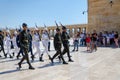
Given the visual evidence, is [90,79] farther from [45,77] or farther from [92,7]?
[92,7]

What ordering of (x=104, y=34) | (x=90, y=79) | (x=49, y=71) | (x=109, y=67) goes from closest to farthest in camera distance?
(x=90, y=79), (x=49, y=71), (x=109, y=67), (x=104, y=34)

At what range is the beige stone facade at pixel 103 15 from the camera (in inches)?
790

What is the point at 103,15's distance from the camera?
20.8 meters

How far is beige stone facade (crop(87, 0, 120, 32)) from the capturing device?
65.8 ft

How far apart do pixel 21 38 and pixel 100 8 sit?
13.3m

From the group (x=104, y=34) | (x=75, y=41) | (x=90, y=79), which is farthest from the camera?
(x=104, y=34)

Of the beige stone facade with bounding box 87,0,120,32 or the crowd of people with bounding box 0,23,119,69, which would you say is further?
the beige stone facade with bounding box 87,0,120,32

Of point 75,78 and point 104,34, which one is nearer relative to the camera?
point 75,78

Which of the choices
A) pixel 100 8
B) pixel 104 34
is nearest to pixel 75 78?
pixel 104 34

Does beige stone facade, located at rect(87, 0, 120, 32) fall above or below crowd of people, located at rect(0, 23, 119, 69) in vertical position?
above

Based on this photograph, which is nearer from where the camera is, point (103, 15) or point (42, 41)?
point (42, 41)

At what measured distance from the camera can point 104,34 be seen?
1991 centimetres

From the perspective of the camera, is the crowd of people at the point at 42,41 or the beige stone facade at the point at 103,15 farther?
the beige stone facade at the point at 103,15

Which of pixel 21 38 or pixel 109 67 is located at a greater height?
pixel 21 38
